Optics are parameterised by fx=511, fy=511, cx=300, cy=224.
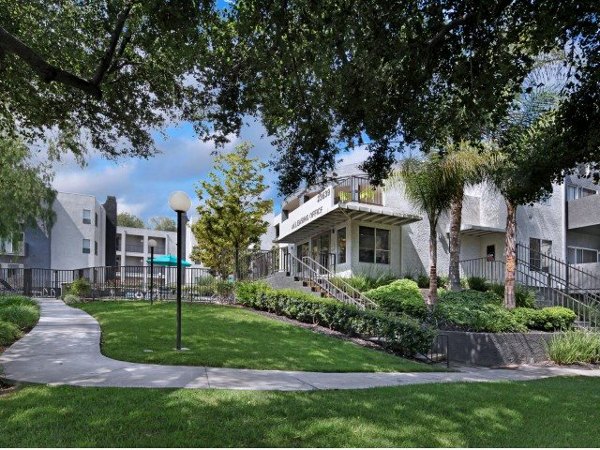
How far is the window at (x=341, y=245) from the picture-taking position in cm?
2198

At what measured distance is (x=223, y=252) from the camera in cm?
2816

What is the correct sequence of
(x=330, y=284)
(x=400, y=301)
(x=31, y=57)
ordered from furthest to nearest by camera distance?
(x=330, y=284) < (x=400, y=301) < (x=31, y=57)

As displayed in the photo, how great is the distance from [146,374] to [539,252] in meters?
21.8

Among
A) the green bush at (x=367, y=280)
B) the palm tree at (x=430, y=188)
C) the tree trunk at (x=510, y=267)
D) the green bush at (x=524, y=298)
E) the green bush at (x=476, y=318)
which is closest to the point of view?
the green bush at (x=476, y=318)

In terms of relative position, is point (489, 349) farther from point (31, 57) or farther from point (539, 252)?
point (539, 252)

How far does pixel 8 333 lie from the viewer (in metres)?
10.6

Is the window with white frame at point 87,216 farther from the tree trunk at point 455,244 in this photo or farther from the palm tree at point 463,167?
the palm tree at point 463,167

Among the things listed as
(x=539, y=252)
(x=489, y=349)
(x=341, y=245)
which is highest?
(x=341, y=245)

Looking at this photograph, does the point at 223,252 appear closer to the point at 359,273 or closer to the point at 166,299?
the point at 166,299

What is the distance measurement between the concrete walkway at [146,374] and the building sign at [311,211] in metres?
10.9

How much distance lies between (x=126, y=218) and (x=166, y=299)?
6614 cm

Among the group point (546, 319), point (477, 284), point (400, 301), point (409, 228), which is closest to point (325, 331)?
point (400, 301)

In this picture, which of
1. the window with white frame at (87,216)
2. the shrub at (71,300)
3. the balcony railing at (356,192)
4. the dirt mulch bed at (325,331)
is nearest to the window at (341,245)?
the balcony railing at (356,192)

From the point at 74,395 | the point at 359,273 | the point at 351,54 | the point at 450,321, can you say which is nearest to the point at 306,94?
the point at 351,54
